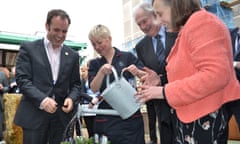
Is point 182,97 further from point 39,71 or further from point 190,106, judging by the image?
point 39,71

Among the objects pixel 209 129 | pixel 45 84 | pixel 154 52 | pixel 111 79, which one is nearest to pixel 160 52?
pixel 154 52

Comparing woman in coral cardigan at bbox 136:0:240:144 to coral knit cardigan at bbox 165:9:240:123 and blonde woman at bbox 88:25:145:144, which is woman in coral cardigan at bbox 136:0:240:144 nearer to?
coral knit cardigan at bbox 165:9:240:123

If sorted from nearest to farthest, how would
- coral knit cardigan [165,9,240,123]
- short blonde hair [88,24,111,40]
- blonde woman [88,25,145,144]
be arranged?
1. coral knit cardigan [165,9,240,123]
2. blonde woman [88,25,145,144]
3. short blonde hair [88,24,111,40]

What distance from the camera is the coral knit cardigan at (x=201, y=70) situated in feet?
1.93

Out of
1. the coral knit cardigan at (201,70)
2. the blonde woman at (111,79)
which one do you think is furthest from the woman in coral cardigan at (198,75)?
the blonde woman at (111,79)

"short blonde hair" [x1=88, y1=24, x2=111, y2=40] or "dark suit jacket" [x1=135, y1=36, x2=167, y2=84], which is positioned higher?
"short blonde hair" [x1=88, y1=24, x2=111, y2=40]

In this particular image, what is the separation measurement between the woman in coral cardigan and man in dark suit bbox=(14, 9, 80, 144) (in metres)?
0.61

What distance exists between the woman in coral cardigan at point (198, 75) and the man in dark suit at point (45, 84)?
611 millimetres

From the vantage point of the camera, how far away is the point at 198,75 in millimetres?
600

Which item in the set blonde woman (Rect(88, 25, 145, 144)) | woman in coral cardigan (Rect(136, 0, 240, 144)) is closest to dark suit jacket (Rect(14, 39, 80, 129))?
blonde woman (Rect(88, 25, 145, 144))

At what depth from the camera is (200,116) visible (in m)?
0.64

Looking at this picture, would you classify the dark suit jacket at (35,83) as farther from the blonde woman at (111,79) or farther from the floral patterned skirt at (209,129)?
the floral patterned skirt at (209,129)

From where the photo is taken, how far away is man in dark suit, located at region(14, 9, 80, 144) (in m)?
1.17

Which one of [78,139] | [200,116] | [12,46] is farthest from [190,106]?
[12,46]
